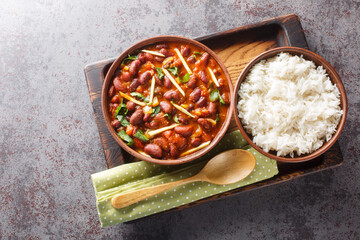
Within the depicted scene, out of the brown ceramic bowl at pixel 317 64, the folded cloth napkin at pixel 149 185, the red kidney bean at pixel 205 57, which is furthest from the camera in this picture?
the folded cloth napkin at pixel 149 185

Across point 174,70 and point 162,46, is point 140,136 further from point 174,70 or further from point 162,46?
point 162,46

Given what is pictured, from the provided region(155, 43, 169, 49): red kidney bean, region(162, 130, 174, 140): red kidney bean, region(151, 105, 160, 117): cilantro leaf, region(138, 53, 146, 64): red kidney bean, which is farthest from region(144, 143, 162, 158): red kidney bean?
region(155, 43, 169, 49): red kidney bean

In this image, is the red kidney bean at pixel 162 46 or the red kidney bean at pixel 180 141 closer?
the red kidney bean at pixel 180 141

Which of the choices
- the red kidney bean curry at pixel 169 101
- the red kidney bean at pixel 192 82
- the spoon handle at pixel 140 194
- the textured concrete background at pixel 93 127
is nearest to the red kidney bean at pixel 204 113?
the red kidney bean curry at pixel 169 101

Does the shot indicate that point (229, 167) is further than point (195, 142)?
Yes

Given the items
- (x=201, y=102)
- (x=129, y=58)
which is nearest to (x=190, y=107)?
(x=201, y=102)

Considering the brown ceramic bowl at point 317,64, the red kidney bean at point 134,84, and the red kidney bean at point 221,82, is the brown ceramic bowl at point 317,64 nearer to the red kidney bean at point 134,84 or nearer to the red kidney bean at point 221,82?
the red kidney bean at point 221,82

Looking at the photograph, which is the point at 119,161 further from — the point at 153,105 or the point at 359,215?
the point at 359,215

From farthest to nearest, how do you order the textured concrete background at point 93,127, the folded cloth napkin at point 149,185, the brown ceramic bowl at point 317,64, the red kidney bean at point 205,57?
the textured concrete background at point 93,127, the folded cloth napkin at point 149,185, the red kidney bean at point 205,57, the brown ceramic bowl at point 317,64

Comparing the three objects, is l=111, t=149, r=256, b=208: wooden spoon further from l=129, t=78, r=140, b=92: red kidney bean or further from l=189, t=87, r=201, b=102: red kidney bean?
l=129, t=78, r=140, b=92: red kidney bean
